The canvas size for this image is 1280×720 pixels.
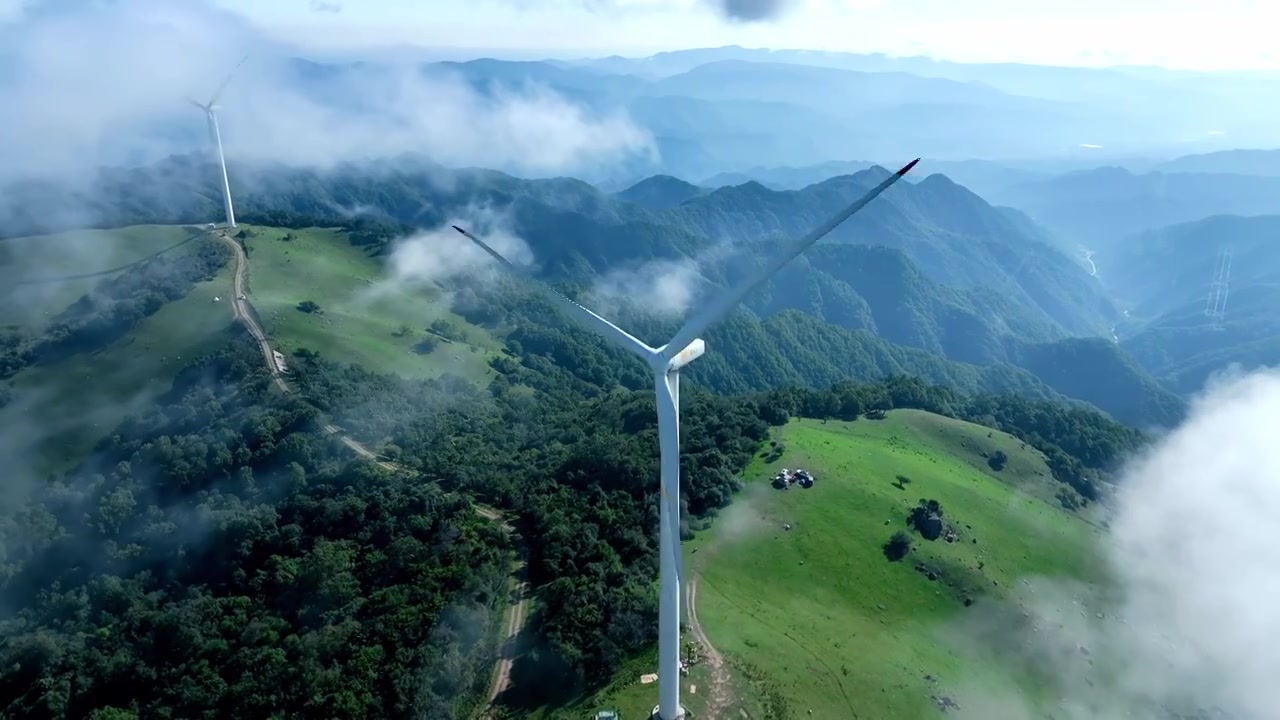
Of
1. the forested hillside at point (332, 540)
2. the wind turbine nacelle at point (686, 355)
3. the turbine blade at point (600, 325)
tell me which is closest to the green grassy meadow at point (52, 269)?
the forested hillside at point (332, 540)

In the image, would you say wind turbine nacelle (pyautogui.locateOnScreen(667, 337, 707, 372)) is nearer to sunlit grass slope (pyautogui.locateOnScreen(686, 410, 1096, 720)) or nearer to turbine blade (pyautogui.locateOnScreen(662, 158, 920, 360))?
turbine blade (pyautogui.locateOnScreen(662, 158, 920, 360))

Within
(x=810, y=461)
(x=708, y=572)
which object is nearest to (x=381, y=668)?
(x=708, y=572)

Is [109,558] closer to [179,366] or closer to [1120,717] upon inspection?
[179,366]

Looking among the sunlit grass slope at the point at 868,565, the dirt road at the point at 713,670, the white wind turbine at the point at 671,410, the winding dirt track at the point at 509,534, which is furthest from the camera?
the sunlit grass slope at the point at 868,565

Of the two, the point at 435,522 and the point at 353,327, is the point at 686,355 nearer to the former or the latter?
the point at 435,522

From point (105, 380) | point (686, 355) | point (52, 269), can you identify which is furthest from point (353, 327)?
point (686, 355)

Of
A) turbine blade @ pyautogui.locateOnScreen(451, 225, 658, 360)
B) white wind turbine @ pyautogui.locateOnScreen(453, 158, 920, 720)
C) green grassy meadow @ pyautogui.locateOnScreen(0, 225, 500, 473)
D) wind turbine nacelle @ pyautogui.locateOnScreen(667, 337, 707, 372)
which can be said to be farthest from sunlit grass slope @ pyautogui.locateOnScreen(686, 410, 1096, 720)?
green grassy meadow @ pyautogui.locateOnScreen(0, 225, 500, 473)

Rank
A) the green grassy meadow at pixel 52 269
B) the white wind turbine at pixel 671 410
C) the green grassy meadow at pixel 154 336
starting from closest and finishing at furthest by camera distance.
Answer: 1. the white wind turbine at pixel 671 410
2. the green grassy meadow at pixel 154 336
3. the green grassy meadow at pixel 52 269

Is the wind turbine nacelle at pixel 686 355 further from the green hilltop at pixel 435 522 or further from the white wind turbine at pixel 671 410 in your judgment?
the green hilltop at pixel 435 522
